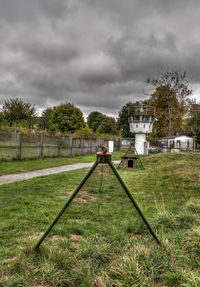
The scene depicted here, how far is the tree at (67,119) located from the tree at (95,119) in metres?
38.3

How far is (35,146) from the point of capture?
1655cm

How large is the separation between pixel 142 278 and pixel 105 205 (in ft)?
3.56

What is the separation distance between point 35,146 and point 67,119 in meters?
40.1

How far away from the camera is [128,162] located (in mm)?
14625

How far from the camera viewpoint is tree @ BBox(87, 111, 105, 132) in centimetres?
9540

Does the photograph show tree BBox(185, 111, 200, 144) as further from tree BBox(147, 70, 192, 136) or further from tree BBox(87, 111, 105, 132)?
tree BBox(87, 111, 105, 132)

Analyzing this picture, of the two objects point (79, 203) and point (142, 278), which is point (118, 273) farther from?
point (79, 203)

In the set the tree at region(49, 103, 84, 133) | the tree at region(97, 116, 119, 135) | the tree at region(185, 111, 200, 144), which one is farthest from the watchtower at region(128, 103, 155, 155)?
the tree at region(97, 116, 119, 135)

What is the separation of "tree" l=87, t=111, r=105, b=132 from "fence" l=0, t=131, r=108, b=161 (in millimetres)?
72047

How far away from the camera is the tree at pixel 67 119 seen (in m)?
55.5

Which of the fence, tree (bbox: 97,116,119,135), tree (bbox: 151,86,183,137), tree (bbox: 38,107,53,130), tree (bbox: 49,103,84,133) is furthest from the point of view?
tree (bbox: 97,116,119,135)

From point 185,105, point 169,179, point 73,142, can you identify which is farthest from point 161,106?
point 169,179

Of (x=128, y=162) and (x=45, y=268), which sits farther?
(x=128, y=162)

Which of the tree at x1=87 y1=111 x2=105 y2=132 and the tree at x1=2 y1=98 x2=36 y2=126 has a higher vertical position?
the tree at x1=87 y1=111 x2=105 y2=132
